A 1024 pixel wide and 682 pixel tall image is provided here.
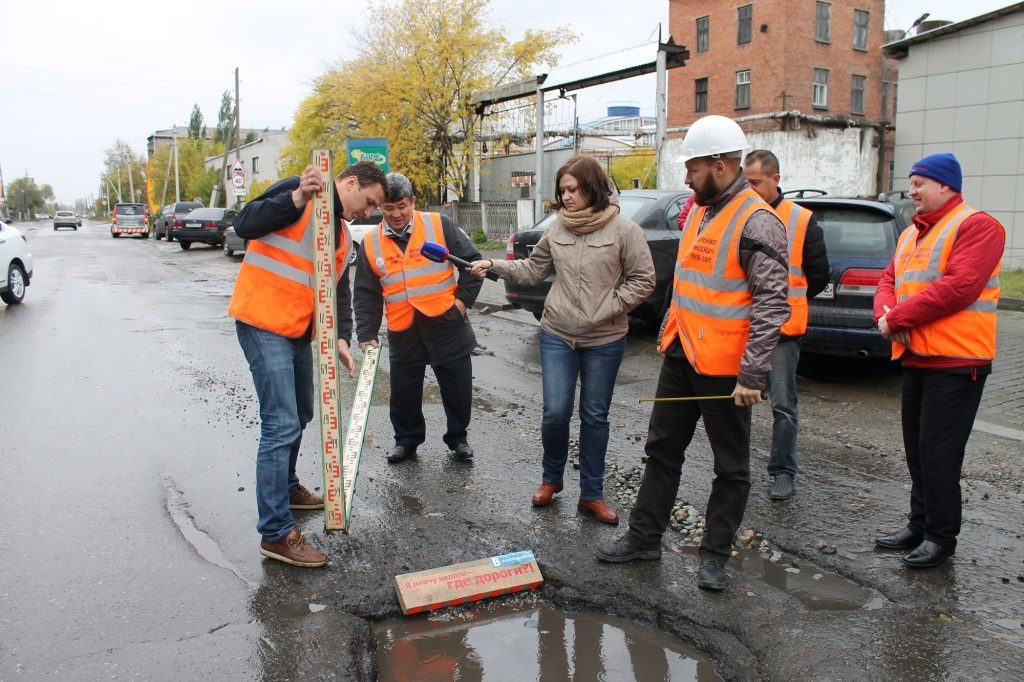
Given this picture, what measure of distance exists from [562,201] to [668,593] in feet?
6.76

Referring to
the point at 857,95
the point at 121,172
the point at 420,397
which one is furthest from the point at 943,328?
the point at 121,172

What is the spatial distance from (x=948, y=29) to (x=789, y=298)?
14.0 meters

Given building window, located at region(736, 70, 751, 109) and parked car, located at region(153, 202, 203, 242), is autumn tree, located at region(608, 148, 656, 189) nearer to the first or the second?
building window, located at region(736, 70, 751, 109)

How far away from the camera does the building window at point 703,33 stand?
40.0 meters

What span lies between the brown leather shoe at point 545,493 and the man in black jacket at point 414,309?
0.91m

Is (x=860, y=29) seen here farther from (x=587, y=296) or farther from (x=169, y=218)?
(x=587, y=296)

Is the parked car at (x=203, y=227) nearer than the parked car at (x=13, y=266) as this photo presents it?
No

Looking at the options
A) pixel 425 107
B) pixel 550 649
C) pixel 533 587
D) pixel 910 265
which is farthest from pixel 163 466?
pixel 425 107

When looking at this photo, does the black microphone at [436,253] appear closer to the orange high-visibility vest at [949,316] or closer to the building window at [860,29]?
the orange high-visibility vest at [949,316]

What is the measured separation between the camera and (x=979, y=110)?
15.4 meters

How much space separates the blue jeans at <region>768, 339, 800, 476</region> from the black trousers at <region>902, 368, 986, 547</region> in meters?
0.89

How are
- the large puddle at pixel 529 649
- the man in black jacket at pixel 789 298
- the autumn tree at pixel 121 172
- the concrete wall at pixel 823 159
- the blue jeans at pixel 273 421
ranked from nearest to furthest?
the large puddle at pixel 529 649, the blue jeans at pixel 273 421, the man in black jacket at pixel 789 298, the concrete wall at pixel 823 159, the autumn tree at pixel 121 172

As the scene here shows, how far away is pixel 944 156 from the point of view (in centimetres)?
385

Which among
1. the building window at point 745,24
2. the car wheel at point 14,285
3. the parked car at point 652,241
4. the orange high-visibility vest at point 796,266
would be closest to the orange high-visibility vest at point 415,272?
the orange high-visibility vest at point 796,266
